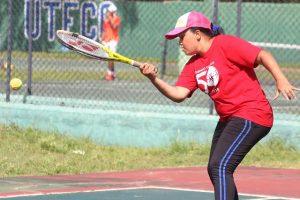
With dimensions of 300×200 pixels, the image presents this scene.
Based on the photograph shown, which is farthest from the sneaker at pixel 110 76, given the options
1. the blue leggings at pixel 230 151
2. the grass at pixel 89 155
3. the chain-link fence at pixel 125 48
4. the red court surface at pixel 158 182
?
the blue leggings at pixel 230 151

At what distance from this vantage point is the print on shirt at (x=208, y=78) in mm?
7848

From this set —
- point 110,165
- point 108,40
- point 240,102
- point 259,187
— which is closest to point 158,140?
point 110,165

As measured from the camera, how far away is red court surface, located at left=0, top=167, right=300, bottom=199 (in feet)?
34.3

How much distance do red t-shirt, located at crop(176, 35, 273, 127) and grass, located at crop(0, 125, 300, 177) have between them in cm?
419

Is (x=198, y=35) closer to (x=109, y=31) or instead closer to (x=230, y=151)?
(x=230, y=151)

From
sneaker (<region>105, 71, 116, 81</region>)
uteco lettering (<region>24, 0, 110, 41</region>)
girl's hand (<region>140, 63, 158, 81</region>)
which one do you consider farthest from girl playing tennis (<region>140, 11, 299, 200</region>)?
uteco lettering (<region>24, 0, 110, 41</region>)

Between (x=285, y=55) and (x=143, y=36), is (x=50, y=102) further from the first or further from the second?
(x=143, y=36)

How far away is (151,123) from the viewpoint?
1392 centimetres

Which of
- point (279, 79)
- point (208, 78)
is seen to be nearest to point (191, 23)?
point (208, 78)

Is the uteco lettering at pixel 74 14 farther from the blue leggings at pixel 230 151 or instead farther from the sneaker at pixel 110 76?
the blue leggings at pixel 230 151

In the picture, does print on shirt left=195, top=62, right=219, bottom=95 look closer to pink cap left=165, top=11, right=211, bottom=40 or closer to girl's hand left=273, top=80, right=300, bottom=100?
pink cap left=165, top=11, right=211, bottom=40

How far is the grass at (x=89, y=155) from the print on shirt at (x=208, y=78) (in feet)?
13.5

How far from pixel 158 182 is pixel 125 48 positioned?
20.9 metres

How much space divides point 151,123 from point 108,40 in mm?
11658
